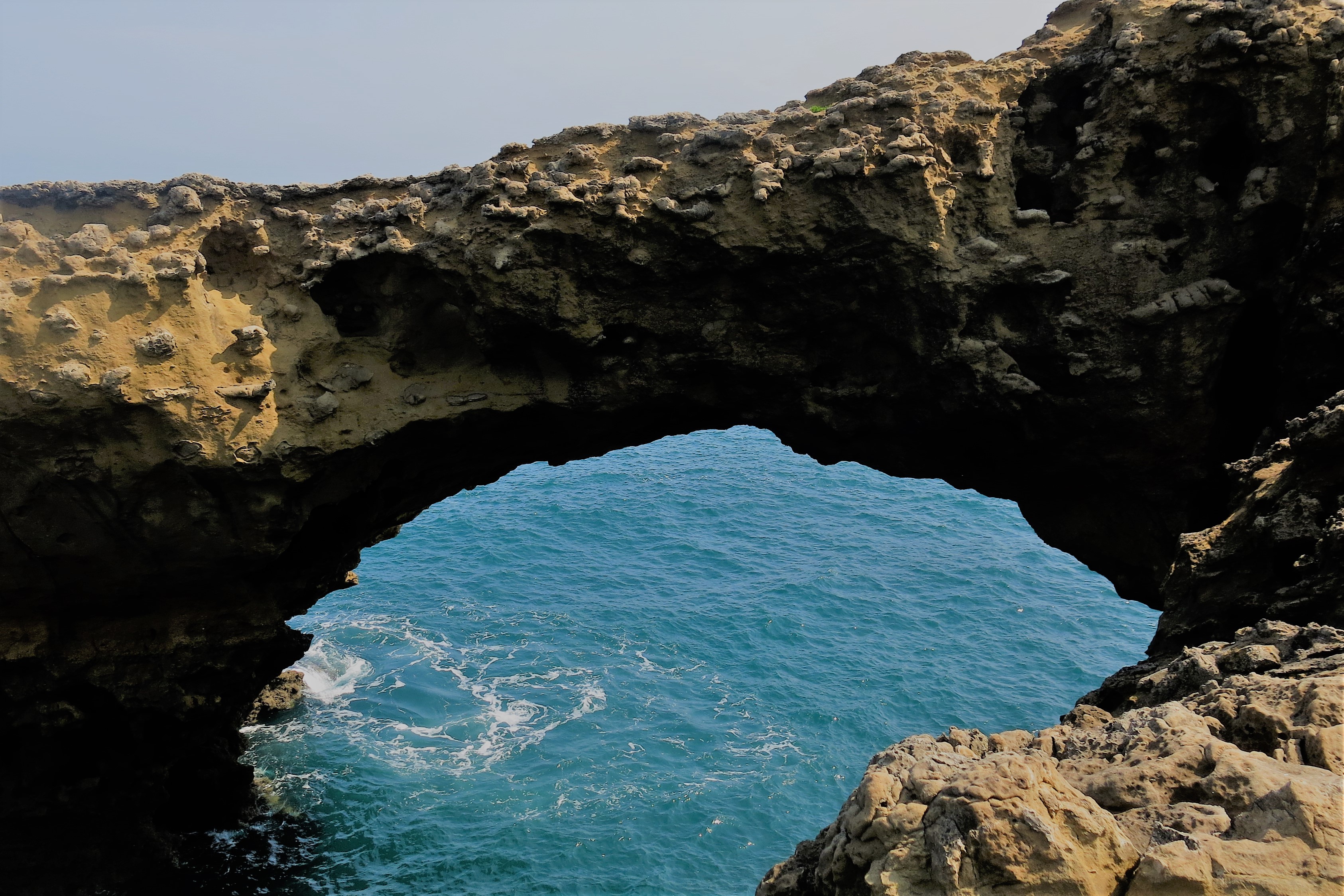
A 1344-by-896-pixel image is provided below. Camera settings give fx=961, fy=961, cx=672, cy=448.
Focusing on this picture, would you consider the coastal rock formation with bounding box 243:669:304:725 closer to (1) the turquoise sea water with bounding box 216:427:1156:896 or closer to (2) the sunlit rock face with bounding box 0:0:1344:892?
(1) the turquoise sea water with bounding box 216:427:1156:896

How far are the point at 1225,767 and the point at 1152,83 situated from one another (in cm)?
905

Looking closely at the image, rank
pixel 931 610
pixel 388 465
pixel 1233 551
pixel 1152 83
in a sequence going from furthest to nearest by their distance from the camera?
pixel 931 610, pixel 388 465, pixel 1152 83, pixel 1233 551

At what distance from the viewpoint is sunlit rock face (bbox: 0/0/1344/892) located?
37.5ft

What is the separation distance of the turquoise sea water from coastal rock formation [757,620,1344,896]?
11875 millimetres

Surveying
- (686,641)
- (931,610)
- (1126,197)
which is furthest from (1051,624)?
(1126,197)

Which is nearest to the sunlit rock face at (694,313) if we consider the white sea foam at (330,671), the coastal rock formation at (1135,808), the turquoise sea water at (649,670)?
the coastal rock formation at (1135,808)

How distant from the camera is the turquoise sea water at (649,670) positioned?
58.7 feet

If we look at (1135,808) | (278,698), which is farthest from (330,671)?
(1135,808)

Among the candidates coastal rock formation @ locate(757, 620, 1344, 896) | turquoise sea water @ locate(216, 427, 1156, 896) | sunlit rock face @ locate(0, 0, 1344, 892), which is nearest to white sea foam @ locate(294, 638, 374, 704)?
turquoise sea water @ locate(216, 427, 1156, 896)

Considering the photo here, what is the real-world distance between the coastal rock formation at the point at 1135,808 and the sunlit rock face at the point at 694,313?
13.3 feet

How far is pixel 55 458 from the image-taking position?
38.3ft

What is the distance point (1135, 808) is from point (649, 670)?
19.6 m

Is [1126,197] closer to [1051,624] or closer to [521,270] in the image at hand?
[521,270]

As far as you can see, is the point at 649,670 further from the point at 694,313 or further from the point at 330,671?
the point at 694,313
